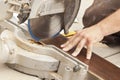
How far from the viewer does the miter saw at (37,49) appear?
2.49ft

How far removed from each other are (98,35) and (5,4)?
1.35 ft

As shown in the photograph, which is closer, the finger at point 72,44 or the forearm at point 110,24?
the finger at point 72,44

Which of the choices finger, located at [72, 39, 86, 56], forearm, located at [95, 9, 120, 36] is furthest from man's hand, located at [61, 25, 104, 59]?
forearm, located at [95, 9, 120, 36]

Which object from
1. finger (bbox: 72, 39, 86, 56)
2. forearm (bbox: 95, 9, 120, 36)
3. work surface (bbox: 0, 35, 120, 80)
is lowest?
work surface (bbox: 0, 35, 120, 80)

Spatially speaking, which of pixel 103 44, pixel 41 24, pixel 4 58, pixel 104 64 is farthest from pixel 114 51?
pixel 4 58

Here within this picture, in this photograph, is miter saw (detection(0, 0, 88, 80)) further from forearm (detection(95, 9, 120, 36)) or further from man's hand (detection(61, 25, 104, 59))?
forearm (detection(95, 9, 120, 36))

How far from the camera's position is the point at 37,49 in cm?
83

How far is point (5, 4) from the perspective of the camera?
0.78m

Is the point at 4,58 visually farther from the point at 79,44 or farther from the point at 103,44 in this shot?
the point at 103,44

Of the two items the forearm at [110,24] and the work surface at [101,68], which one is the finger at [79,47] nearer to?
the work surface at [101,68]

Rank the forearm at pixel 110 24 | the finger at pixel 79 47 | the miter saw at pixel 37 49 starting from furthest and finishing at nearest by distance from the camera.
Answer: the forearm at pixel 110 24, the finger at pixel 79 47, the miter saw at pixel 37 49

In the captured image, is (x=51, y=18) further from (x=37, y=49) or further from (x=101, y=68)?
(x=101, y=68)

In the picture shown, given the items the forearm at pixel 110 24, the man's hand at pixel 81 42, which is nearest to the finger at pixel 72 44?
the man's hand at pixel 81 42

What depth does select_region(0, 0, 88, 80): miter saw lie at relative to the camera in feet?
2.49
